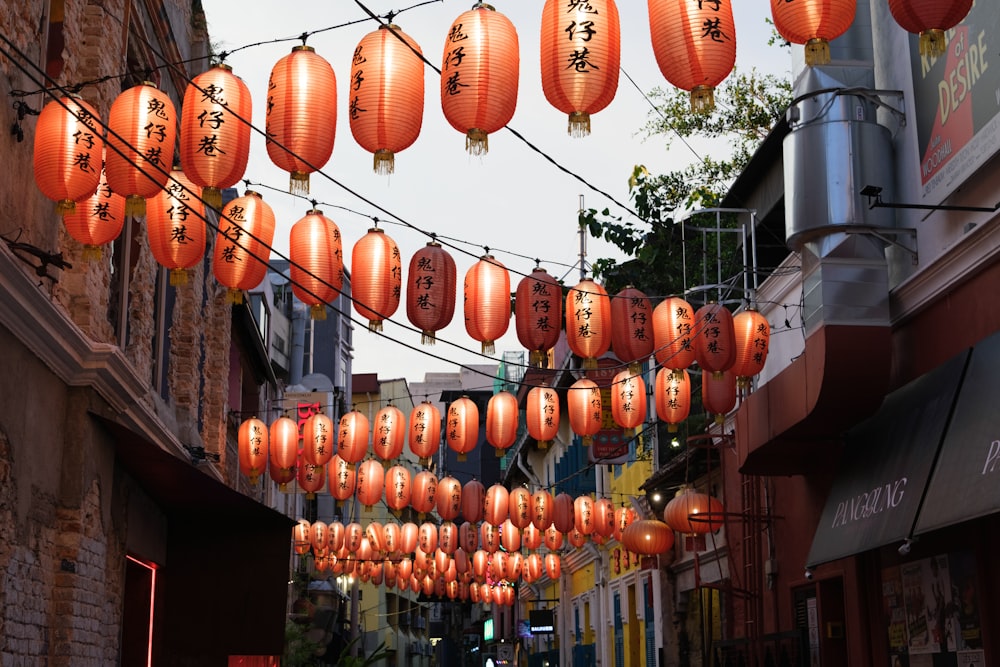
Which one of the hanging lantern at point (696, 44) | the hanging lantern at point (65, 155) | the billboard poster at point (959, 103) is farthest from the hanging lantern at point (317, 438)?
the hanging lantern at point (696, 44)

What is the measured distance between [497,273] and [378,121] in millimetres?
4594

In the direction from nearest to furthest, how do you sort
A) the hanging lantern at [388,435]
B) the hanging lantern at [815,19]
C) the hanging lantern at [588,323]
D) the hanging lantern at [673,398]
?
the hanging lantern at [815,19]
the hanging lantern at [588,323]
the hanging lantern at [673,398]
the hanging lantern at [388,435]

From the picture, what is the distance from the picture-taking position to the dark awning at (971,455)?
356 inches

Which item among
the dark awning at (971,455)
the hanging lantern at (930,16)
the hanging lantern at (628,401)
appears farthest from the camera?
the hanging lantern at (628,401)

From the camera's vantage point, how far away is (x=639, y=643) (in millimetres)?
28094

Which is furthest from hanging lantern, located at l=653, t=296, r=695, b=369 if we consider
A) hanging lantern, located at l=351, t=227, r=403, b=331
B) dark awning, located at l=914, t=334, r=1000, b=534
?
dark awning, located at l=914, t=334, r=1000, b=534

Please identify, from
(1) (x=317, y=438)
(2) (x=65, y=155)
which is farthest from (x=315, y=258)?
(1) (x=317, y=438)

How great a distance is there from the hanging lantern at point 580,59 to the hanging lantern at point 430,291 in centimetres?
413

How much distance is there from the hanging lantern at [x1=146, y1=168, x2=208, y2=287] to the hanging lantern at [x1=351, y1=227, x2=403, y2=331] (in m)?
2.08

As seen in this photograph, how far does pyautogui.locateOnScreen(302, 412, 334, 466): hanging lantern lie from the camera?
20453mm

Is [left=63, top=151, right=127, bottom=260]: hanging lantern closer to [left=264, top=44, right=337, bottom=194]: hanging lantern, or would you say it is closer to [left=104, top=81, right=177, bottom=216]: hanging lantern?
[left=104, top=81, right=177, bottom=216]: hanging lantern

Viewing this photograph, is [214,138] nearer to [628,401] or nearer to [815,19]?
[815,19]

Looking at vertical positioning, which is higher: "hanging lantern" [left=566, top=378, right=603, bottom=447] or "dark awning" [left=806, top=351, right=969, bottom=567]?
"hanging lantern" [left=566, top=378, right=603, bottom=447]

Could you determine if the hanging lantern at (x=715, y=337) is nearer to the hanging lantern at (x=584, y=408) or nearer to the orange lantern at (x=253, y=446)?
the hanging lantern at (x=584, y=408)
